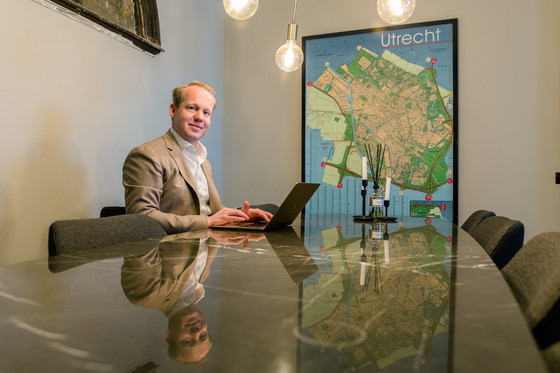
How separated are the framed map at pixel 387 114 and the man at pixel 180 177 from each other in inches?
47.9

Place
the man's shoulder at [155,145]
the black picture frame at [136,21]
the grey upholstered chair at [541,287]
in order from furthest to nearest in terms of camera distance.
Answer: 1. the black picture frame at [136,21]
2. the man's shoulder at [155,145]
3. the grey upholstered chair at [541,287]

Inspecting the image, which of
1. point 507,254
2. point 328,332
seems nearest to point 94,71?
point 507,254

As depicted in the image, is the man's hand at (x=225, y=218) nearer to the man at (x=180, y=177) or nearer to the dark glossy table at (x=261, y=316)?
the man at (x=180, y=177)

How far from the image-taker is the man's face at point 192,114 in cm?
224

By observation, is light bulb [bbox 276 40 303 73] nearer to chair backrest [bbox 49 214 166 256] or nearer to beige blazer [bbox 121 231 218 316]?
A: chair backrest [bbox 49 214 166 256]

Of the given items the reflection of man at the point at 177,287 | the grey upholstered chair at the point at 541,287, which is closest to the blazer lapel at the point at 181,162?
the reflection of man at the point at 177,287

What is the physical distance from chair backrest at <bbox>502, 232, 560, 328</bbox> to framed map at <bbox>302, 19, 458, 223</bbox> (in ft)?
7.71

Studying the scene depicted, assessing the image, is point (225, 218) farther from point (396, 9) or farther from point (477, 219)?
point (396, 9)

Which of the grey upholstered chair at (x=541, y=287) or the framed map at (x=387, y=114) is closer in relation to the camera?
the grey upholstered chair at (x=541, y=287)

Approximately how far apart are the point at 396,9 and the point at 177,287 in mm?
1675

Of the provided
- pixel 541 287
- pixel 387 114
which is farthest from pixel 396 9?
pixel 541 287

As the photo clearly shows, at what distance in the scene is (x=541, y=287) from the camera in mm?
547

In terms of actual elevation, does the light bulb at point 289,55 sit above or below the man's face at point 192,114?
above

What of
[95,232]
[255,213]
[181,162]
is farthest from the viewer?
[181,162]
